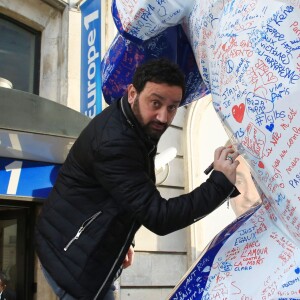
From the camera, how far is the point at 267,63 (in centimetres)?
146

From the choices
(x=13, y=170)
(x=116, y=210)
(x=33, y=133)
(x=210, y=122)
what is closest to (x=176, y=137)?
(x=210, y=122)

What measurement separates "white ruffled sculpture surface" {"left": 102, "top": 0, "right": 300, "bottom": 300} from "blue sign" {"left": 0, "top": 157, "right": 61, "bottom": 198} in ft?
13.1

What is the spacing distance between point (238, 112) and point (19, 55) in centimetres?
545

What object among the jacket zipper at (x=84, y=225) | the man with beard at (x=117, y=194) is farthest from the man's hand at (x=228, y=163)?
the jacket zipper at (x=84, y=225)

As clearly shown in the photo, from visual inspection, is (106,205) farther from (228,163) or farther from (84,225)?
(228,163)

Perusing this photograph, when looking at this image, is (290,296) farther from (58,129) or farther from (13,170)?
(13,170)

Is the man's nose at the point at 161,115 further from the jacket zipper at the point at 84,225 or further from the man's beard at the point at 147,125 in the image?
the jacket zipper at the point at 84,225

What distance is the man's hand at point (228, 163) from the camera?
1.73 meters

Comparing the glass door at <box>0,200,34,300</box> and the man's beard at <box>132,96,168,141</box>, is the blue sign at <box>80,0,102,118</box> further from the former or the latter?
the man's beard at <box>132,96,168,141</box>

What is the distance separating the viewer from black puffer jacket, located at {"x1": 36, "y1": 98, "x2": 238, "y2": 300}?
1747 mm

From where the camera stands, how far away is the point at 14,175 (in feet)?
18.3

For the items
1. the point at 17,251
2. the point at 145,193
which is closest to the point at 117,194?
the point at 145,193

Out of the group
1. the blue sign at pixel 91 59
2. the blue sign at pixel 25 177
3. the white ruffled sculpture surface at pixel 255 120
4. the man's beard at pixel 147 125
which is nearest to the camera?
the white ruffled sculpture surface at pixel 255 120

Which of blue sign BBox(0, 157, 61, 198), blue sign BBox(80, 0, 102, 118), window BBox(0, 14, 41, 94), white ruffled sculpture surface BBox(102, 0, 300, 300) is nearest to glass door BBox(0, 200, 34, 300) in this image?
blue sign BBox(0, 157, 61, 198)
